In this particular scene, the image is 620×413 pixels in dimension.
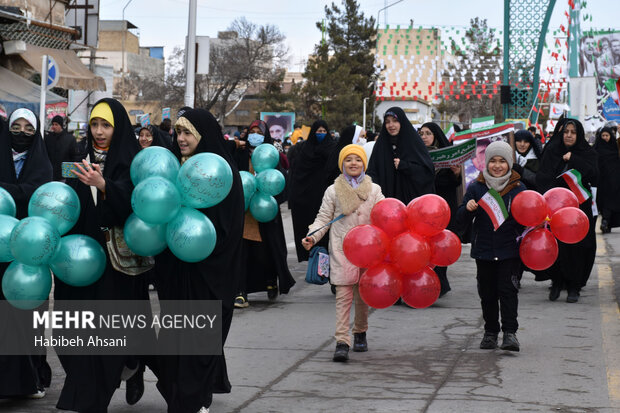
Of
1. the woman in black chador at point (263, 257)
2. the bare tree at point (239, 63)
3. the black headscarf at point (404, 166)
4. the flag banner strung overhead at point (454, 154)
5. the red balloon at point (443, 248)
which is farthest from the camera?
the bare tree at point (239, 63)

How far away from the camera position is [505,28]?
29.5 meters

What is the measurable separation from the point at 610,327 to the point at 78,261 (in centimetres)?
513

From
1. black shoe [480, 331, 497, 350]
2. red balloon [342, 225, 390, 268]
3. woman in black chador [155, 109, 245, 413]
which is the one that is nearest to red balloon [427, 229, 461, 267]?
red balloon [342, 225, 390, 268]

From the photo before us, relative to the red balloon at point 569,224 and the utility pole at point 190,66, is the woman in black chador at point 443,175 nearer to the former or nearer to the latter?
the red balloon at point 569,224

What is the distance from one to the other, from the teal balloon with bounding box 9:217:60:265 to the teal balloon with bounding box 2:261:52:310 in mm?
122

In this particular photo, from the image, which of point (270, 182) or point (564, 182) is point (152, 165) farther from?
point (564, 182)

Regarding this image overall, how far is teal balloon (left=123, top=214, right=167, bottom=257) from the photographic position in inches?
200

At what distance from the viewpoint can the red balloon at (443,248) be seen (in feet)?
22.9

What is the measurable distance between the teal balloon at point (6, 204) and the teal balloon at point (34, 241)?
51 centimetres

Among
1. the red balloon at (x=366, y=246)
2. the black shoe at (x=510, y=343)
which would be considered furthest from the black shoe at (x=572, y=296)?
the red balloon at (x=366, y=246)

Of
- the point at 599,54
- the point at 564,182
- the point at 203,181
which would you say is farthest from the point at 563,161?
the point at 599,54

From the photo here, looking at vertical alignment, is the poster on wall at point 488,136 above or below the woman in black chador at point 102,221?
above

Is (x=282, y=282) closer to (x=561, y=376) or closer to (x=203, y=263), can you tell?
(x=561, y=376)

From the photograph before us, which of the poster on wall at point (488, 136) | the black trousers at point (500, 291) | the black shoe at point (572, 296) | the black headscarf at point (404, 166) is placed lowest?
the black shoe at point (572, 296)
